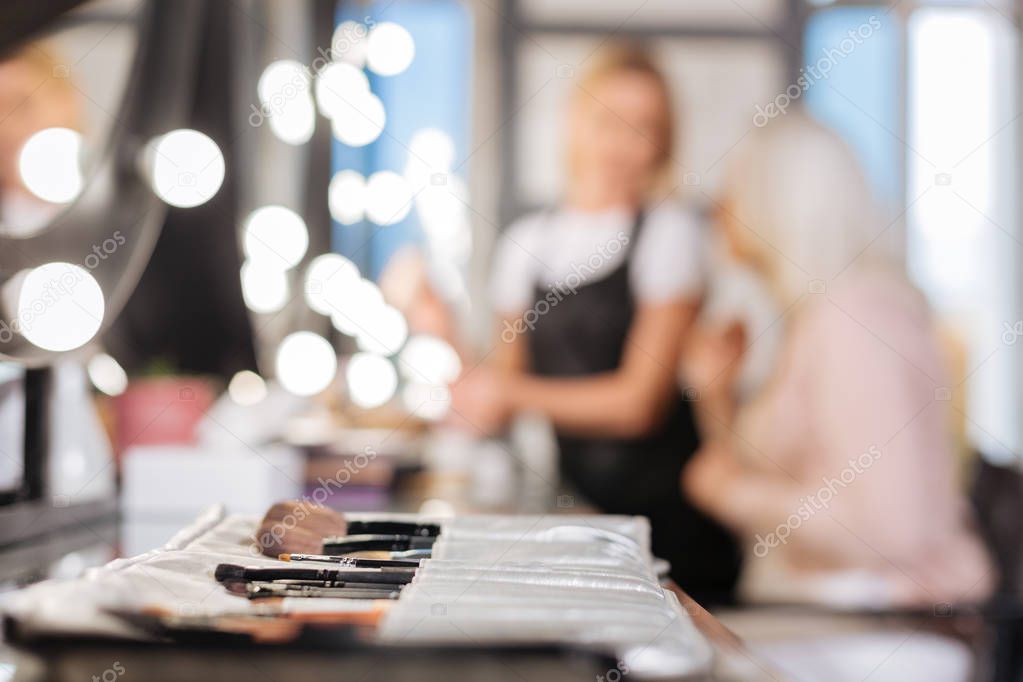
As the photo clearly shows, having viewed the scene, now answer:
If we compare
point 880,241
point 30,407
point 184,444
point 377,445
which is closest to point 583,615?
point 30,407

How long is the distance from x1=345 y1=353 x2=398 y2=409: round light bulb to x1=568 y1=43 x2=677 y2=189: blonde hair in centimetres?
78

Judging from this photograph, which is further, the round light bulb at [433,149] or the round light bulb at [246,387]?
the round light bulb at [433,149]

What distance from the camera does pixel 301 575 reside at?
677mm

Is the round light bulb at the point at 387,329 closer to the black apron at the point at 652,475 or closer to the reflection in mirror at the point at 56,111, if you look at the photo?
the black apron at the point at 652,475

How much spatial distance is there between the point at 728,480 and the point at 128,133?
186cm

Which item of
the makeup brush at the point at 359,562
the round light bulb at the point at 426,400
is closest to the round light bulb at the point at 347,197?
the round light bulb at the point at 426,400

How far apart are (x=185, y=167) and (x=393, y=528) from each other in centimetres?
115

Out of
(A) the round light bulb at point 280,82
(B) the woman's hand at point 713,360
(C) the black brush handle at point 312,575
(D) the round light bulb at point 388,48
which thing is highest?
(D) the round light bulb at point 388,48

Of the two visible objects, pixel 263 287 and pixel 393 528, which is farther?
pixel 263 287

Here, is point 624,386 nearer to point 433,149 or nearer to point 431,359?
point 431,359

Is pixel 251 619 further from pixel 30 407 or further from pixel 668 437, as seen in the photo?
pixel 668 437

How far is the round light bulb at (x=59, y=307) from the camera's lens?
115 cm

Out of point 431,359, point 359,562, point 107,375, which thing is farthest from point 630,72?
point 359,562

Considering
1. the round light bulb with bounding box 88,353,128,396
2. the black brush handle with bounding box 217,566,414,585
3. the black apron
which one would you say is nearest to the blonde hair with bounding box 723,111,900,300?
the black apron
